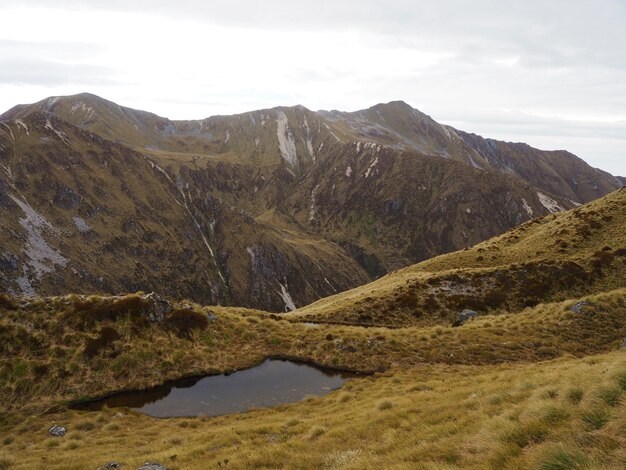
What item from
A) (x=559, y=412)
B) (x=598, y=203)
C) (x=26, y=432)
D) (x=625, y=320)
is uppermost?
(x=598, y=203)

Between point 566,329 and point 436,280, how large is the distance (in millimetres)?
22369

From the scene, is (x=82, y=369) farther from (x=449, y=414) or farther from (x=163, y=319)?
(x=449, y=414)

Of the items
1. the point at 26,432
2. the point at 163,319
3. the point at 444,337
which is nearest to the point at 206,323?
the point at 163,319

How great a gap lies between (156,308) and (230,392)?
10.8 metres

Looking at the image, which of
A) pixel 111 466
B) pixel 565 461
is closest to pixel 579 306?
pixel 565 461

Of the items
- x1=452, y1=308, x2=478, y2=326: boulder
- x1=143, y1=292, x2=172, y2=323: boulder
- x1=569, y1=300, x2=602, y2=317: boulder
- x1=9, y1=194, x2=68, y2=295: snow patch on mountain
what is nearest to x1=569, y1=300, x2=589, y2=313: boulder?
x1=569, y1=300, x2=602, y2=317: boulder

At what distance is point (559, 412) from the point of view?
36.3 feet

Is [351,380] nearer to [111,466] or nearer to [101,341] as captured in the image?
[111,466]

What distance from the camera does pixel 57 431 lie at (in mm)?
19969

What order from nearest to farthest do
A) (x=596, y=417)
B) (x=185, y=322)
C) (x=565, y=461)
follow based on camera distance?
(x=565, y=461)
(x=596, y=417)
(x=185, y=322)

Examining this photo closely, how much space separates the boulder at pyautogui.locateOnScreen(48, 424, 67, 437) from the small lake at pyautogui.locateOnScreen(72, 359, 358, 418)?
2.35 m

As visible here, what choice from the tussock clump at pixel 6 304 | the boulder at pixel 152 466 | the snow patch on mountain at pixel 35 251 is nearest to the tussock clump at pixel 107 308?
the tussock clump at pixel 6 304

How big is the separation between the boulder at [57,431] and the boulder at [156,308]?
10841 millimetres

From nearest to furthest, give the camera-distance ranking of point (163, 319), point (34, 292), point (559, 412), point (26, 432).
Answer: point (559, 412) → point (26, 432) → point (163, 319) → point (34, 292)
